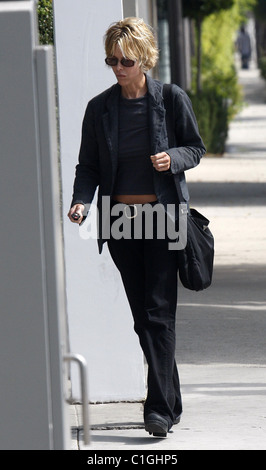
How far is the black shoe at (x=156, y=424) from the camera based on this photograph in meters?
5.11

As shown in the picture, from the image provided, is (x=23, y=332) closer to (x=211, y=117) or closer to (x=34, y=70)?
(x=34, y=70)

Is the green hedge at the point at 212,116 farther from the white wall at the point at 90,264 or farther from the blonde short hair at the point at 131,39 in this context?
the blonde short hair at the point at 131,39

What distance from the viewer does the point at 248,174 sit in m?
18.6

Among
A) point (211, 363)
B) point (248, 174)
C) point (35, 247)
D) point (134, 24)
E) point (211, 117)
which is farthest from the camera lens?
point (211, 117)

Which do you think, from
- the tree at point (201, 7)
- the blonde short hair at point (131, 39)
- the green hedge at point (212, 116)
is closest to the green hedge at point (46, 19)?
the blonde short hair at point (131, 39)

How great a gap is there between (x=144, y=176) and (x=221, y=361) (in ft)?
7.25

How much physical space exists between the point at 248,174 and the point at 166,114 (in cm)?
1379

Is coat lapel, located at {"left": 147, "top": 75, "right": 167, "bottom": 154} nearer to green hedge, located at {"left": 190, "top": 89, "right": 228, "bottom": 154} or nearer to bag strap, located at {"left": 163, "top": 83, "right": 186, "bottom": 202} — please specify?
bag strap, located at {"left": 163, "top": 83, "right": 186, "bottom": 202}

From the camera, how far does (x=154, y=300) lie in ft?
16.5

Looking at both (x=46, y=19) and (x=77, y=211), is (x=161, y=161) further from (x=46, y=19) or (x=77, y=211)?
(x=46, y=19)

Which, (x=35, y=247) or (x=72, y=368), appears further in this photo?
(x=72, y=368)

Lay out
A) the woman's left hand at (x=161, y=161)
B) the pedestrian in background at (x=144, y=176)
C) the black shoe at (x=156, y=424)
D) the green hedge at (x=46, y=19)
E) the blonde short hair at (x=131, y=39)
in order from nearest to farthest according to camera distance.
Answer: the blonde short hair at (x=131, y=39) → the woman's left hand at (x=161, y=161) → the pedestrian in background at (x=144, y=176) → the black shoe at (x=156, y=424) → the green hedge at (x=46, y=19)

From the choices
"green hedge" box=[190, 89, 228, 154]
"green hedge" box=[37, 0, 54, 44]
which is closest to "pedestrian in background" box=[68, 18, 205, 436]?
"green hedge" box=[37, 0, 54, 44]
